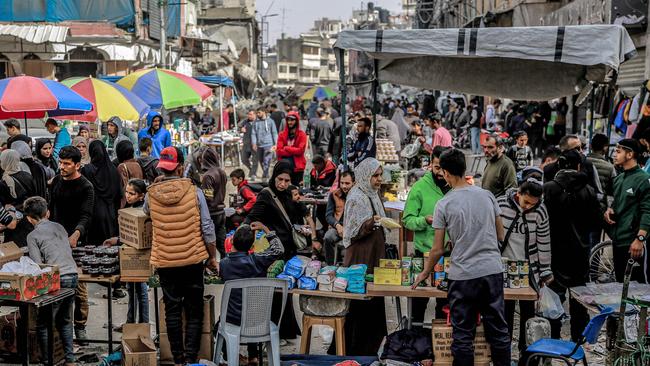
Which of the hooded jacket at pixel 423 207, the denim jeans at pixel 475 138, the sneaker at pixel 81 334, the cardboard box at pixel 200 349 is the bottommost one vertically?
the denim jeans at pixel 475 138

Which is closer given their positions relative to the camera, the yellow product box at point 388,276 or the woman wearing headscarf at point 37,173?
the yellow product box at point 388,276

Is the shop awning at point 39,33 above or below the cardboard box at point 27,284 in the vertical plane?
above

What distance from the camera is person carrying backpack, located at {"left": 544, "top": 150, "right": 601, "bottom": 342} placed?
810 cm

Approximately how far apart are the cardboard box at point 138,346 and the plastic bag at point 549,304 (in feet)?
10.8

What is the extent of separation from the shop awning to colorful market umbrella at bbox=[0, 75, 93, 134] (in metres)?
11.4

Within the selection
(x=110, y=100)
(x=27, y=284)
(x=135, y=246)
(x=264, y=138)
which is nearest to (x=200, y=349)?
(x=135, y=246)

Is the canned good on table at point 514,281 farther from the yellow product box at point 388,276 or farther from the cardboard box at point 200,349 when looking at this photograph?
the cardboard box at point 200,349

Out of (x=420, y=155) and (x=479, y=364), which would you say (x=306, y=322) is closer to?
(x=479, y=364)

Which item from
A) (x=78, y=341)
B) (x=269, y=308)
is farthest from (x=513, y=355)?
(x=78, y=341)

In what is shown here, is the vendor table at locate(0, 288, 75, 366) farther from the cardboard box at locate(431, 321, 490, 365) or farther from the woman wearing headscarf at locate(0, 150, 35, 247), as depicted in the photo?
the cardboard box at locate(431, 321, 490, 365)

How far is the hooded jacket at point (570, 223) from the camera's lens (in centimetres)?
812

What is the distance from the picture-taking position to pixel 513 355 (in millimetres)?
8000

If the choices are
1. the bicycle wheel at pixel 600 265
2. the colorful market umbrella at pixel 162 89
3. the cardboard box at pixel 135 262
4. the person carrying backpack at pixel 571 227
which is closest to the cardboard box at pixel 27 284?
the cardboard box at pixel 135 262

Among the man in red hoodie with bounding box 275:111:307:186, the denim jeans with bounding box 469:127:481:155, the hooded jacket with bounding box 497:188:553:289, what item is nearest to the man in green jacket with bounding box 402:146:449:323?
the hooded jacket with bounding box 497:188:553:289
